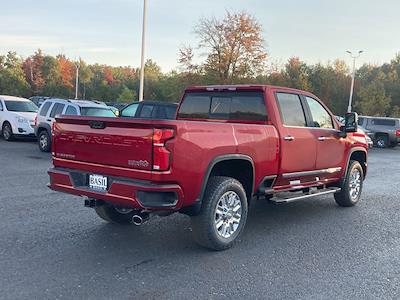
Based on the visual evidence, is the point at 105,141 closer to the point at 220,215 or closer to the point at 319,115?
the point at 220,215

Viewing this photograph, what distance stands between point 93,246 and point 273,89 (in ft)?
10.7

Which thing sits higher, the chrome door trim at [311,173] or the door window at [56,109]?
the door window at [56,109]

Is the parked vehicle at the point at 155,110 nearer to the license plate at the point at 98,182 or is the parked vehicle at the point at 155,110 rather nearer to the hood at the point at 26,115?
the hood at the point at 26,115

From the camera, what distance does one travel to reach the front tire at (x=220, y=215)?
199 inches

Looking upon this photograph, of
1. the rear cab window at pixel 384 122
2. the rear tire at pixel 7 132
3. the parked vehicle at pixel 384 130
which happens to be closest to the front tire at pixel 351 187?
the rear tire at pixel 7 132

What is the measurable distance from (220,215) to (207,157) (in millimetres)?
833

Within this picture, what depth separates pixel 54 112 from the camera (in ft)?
47.9

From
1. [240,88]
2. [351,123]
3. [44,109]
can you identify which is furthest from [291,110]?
[44,109]

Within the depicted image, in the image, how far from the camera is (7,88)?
214ft

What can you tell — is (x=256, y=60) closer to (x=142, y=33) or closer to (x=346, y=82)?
(x=142, y=33)

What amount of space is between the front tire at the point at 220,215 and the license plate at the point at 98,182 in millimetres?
1086

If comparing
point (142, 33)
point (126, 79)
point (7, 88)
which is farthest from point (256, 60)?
point (126, 79)

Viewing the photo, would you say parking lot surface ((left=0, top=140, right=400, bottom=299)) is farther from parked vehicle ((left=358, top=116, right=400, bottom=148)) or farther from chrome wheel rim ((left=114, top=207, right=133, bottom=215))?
parked vehicle ((left=358, top=116, right=400, bottom=148))

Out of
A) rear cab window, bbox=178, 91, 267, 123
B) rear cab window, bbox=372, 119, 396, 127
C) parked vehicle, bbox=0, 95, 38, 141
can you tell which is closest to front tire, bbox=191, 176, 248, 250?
rear cab window, bbox=178, 91, 267, 123
